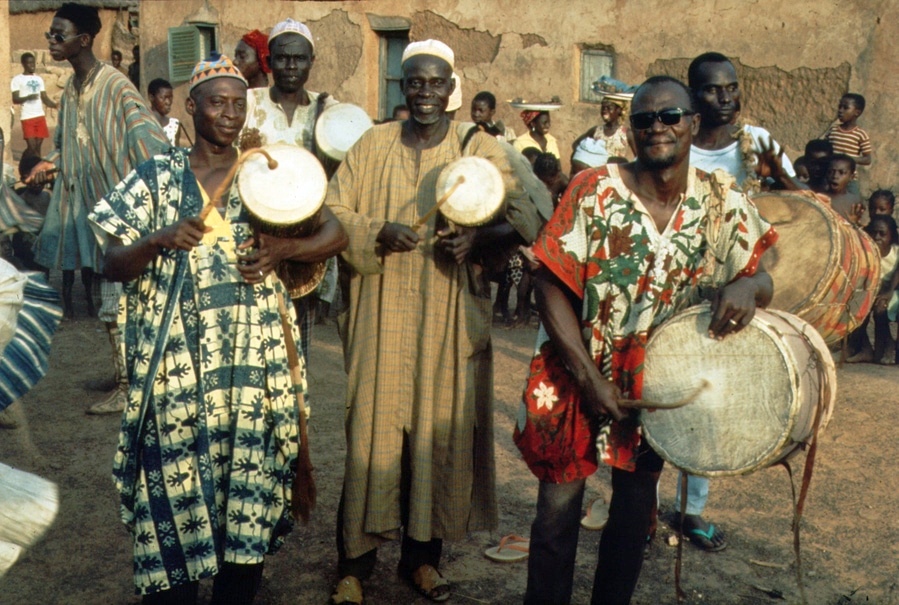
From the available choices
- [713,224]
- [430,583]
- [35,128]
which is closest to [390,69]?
[35,128]

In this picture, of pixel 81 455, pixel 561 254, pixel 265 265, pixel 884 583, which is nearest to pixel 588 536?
pixel 884 583

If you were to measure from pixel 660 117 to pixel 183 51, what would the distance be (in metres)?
13.3

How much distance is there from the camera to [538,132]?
10.8 m

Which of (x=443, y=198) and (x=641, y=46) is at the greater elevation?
(x=641, y=46)

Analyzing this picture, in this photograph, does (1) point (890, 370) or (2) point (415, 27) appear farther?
(2) point (415, 27)

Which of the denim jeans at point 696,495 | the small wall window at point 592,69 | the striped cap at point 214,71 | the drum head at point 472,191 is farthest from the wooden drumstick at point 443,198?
the small wall window at point 592,69

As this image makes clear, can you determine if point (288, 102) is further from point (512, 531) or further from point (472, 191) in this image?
point (512, 531)

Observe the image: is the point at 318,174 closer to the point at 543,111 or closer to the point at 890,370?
the point at 890,370

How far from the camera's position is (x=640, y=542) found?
3.23 m

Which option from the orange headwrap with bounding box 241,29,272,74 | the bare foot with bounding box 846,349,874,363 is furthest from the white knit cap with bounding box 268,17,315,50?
the bare foot with bounding box 846,349,874,363

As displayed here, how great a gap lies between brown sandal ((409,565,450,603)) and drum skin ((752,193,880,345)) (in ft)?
5.16

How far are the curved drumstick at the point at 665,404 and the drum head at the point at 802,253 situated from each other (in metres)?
0.86

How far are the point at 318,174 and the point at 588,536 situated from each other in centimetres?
213

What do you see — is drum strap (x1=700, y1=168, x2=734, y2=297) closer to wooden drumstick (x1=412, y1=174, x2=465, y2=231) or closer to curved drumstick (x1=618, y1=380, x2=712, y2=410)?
curved drumstick (x1=618, y1=380, x2=712, y2=410)
